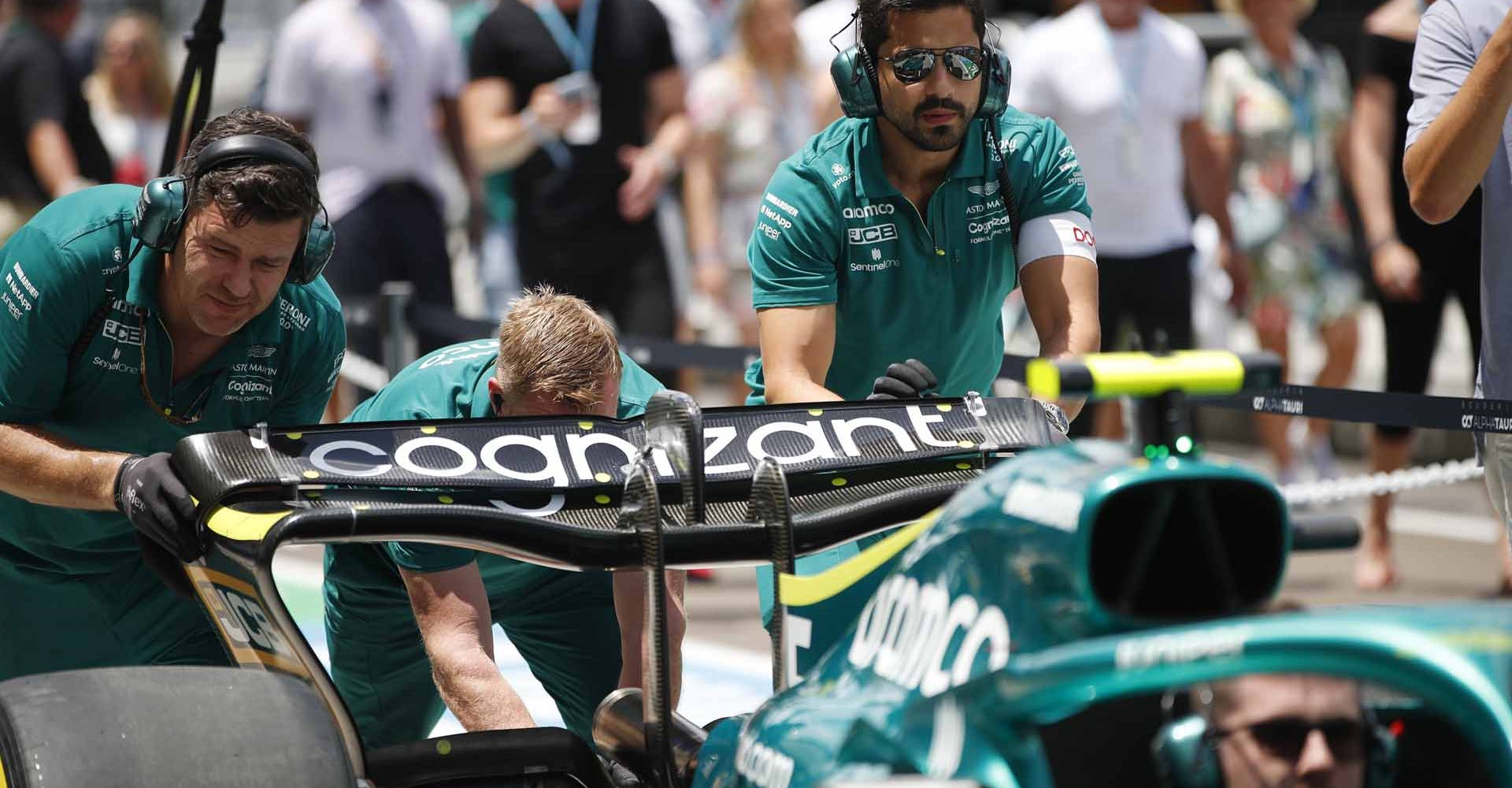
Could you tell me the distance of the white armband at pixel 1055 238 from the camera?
428cm

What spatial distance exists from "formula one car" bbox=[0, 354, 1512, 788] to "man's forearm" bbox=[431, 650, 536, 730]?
0.27m

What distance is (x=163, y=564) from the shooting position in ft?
11.6

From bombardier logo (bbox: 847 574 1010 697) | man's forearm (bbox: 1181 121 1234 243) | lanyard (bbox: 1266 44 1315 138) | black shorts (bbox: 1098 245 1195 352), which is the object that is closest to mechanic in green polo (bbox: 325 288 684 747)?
bombardier logo (bbox: 847 574 1010 697)

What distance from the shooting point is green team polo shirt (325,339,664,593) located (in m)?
4.02

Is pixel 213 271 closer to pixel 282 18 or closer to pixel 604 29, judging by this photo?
pixel 604 29

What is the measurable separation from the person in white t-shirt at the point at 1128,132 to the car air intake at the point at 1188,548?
16.3ft

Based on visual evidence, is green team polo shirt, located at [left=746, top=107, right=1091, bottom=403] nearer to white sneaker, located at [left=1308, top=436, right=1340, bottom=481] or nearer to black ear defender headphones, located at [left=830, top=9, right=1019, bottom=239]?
black ear defender headphones, located at [left=830, top=9, right=1019, bottom=239]

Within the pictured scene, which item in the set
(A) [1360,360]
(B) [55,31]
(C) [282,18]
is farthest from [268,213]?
(C) [282,18]

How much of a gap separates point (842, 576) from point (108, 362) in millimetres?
1474

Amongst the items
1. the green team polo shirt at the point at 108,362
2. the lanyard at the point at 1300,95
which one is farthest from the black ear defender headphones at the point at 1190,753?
the lanyard at the point at 1300,95

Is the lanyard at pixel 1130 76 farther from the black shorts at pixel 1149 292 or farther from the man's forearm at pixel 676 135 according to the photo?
the man's forearm at pixel 676 135

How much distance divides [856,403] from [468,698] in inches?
32.0

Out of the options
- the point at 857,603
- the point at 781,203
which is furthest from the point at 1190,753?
the point at 781,203

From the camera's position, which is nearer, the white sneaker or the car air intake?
the car air intake
